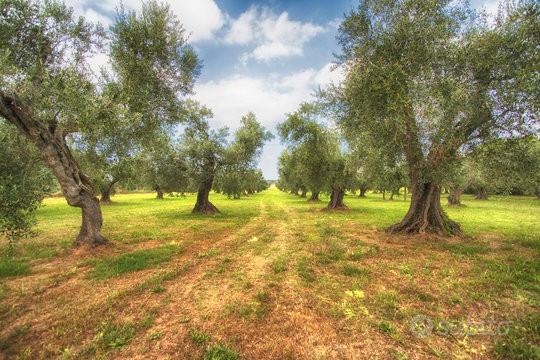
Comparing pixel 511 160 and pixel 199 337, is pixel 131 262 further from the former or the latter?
pixel 511 160

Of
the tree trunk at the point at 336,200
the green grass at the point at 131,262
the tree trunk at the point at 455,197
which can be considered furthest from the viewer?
the tree trunk at the point at 455,197

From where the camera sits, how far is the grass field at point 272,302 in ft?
18.8

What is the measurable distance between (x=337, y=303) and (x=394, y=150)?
13.2 meters

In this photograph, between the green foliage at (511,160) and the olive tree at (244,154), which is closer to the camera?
the green foliage at (511,160)

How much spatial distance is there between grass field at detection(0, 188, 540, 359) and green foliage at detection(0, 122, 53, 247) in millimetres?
2177

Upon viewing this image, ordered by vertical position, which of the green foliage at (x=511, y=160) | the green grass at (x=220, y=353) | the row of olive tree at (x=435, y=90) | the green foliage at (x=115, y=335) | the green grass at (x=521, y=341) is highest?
the row of olive tree at (x=435, y=90)

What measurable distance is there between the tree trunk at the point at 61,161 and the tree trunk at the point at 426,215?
18.6 meters

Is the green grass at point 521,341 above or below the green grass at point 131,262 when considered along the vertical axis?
above

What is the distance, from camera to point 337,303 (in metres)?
7.68

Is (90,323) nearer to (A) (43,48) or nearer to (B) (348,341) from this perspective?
(B) (348,341)

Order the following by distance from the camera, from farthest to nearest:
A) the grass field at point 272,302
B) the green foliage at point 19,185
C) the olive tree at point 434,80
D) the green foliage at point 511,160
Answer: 1. the green foliage at point 511,160
2. the olive tree at point 434,80
3. the green foliage at point 19,185
4. the grass field at point 272,302

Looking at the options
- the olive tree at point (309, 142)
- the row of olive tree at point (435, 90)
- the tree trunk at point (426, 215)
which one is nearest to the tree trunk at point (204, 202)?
the olive tree at point (309, 142)

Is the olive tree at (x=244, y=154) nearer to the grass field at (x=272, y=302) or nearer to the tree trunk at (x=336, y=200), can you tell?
the tree trunk at (x=336, y=200)

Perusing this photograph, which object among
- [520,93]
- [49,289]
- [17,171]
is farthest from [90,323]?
[520,93]
